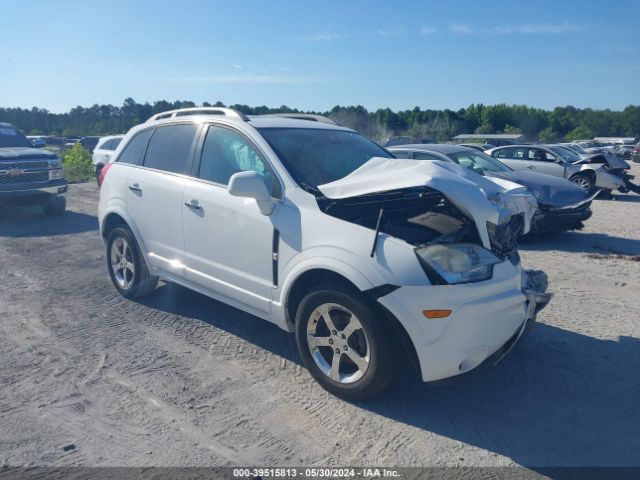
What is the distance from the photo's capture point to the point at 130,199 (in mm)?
5430

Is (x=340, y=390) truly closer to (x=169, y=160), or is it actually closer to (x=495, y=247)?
(x=495, y=247)

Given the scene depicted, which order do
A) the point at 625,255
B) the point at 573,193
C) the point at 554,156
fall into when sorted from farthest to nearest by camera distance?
the point at 554,156, the point at 573,193, the point at 625,255

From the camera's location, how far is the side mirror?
381 cm

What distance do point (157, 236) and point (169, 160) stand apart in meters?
0.73

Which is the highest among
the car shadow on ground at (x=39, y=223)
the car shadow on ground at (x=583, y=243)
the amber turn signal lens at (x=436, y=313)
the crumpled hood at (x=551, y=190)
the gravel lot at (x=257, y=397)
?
the crumpled hood at (x=551, y=190)

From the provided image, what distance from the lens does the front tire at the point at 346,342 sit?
3.39m

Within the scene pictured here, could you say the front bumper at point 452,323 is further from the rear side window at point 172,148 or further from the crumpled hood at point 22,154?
the crumpled hood at point 22,154

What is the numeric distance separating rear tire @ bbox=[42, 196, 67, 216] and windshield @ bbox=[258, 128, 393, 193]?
856 cm

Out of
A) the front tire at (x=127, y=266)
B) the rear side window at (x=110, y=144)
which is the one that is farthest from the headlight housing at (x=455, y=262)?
the rear side window at (x=110, y=144)

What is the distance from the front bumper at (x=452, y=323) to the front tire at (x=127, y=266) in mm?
3163

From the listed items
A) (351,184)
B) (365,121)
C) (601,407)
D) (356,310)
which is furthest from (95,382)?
(365,121)

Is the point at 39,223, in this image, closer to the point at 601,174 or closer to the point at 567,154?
the point at 601,174

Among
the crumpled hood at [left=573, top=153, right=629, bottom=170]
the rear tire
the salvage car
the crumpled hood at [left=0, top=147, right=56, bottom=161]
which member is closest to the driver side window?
the crumpled hood at [left=0, top=147, right=56, bottom=161]

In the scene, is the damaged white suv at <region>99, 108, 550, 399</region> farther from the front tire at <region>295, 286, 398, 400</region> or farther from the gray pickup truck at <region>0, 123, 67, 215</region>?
the gray pickup truck at <region>0, 123, 67, 215</region>
